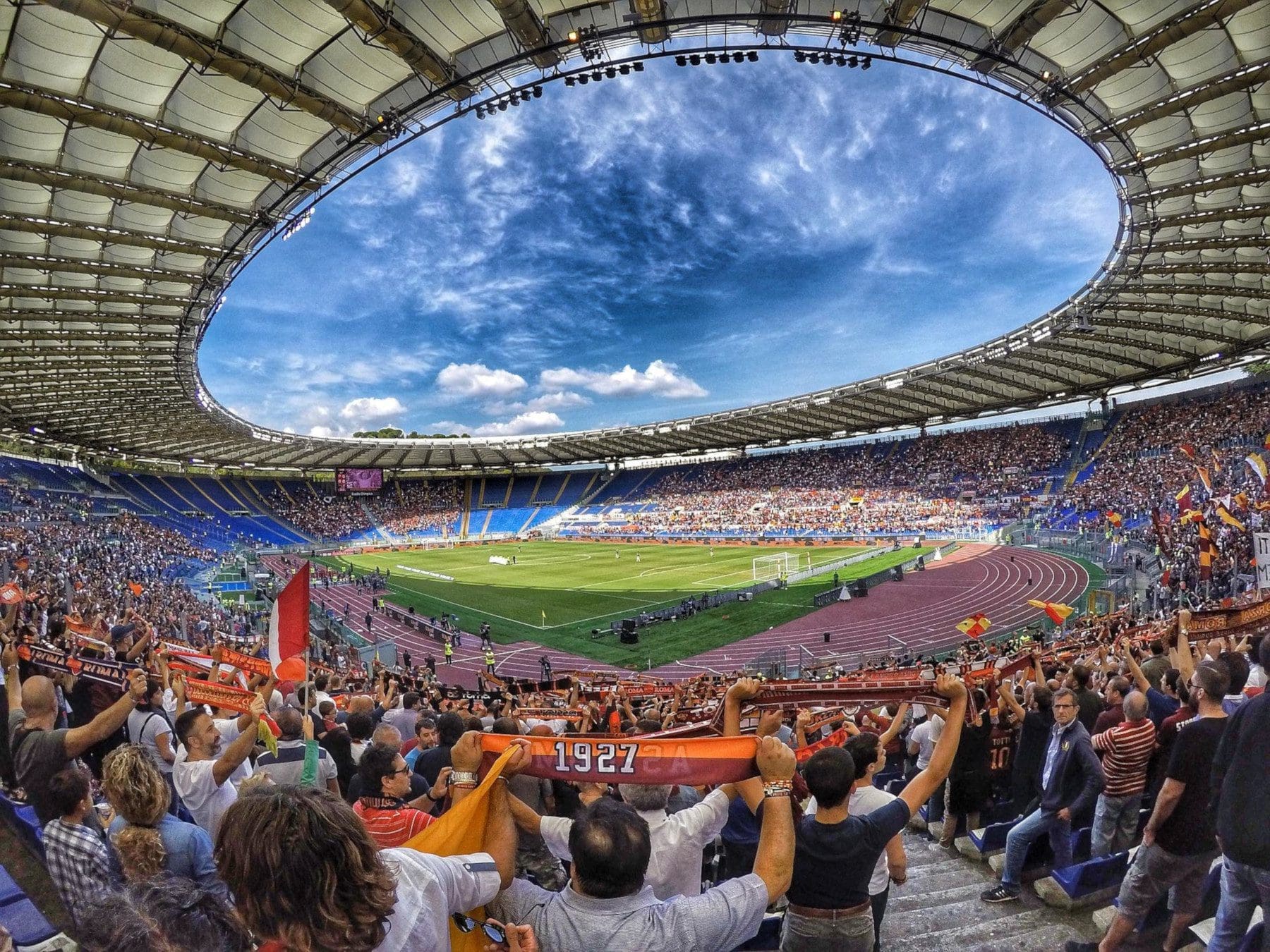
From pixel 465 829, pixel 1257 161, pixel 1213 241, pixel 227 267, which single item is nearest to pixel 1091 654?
pixel 465 829

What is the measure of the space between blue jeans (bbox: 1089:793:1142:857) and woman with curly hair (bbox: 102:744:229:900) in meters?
5.66

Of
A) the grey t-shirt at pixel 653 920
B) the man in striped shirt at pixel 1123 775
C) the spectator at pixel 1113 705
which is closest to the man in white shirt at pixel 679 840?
the grey t-shirt at pixel 653 920

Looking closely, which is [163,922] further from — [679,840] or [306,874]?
[679,840]

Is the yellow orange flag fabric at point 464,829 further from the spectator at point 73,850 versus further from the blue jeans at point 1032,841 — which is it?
the blue jeans at point 1032,841

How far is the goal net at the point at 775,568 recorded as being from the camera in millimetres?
34656

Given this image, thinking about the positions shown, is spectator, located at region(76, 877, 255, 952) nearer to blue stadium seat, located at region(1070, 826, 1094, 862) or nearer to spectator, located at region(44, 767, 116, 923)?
spectator, located at region(44, 767, 116, 923)

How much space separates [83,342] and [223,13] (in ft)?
66.2

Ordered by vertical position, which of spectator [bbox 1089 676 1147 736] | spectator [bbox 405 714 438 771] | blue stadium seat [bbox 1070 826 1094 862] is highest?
spectator [bbox 1089 676 1147 736]

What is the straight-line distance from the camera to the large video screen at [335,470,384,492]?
6906cm

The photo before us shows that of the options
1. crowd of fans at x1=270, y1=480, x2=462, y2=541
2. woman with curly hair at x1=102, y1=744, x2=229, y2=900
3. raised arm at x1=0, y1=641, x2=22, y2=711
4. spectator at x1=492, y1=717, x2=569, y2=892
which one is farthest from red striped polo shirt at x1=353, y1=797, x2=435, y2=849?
crowd of fans at x1=270, y1=480, x2=462, y2=541

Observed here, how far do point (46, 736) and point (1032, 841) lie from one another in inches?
254

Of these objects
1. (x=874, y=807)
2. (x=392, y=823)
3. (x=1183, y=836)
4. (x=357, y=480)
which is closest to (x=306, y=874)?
(x=392, y=823)

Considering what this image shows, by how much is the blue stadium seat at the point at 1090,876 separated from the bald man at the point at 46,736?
5.84 metres

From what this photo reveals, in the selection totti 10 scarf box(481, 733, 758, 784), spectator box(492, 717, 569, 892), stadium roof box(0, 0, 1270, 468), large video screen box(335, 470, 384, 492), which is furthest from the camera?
large video screen box(335, 470, 384, 492)
